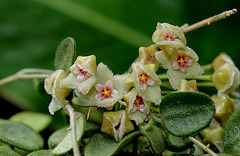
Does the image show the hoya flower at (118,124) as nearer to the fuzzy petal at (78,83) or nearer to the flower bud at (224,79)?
the fuzzy petal at (78,83)

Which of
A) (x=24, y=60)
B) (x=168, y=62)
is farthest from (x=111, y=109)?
(x=24, y=60)

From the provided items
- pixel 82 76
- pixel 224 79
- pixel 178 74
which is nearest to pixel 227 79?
pixel 224 79

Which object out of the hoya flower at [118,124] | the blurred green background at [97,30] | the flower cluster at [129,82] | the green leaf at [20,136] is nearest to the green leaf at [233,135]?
the flower cluster at [129,82]

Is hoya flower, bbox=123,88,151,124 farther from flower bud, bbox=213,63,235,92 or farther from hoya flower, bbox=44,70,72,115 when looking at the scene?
flower bud, bbox=213,63,235,92

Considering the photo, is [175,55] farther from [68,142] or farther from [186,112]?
[68,142]

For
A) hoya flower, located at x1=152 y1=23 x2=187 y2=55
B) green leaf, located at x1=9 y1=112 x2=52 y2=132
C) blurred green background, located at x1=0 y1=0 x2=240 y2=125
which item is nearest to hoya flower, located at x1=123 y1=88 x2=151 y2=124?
hoya flower, located at x1=152 y1=23 x2=187 y2=55

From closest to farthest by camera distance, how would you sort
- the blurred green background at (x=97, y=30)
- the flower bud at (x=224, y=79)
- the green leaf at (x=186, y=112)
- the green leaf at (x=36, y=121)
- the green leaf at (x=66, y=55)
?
the green leaf at (x=186, y=112), the green leaf at (x=66, y=55), the flower bud at (x=224, y=79), the green leaf at (x=36, y=121), the blurred green background at (x=97, y=30)

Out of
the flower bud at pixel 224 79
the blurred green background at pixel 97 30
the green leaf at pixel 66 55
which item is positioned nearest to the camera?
the green leaf at pixel 66 55
